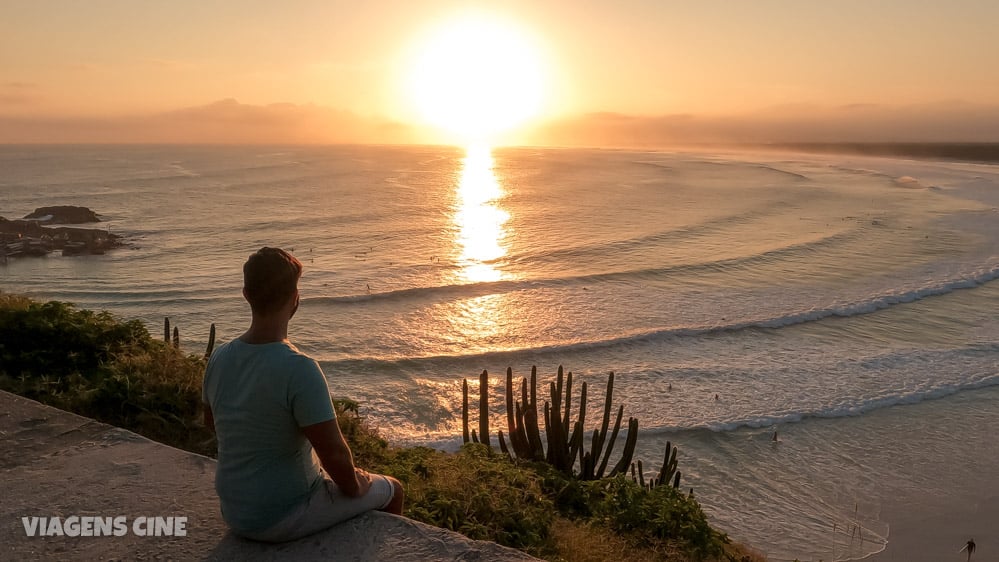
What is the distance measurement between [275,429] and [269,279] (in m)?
0.75

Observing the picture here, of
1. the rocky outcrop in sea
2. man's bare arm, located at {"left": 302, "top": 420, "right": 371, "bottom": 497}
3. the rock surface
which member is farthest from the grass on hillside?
the rock surface

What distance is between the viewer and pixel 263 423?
10.9ft

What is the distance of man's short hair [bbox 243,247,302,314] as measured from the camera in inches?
124

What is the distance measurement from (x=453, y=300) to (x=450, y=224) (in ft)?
72.4

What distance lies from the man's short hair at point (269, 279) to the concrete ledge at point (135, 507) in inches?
54.1

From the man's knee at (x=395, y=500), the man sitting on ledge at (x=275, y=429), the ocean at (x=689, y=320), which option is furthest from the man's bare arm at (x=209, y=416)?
the ocean at (x=689, y=320)

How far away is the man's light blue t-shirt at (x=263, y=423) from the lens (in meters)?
3.22

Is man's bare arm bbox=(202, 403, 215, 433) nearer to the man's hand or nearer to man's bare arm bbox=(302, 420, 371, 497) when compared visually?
man's bare arm bbox=(302, 420, 371, 497)

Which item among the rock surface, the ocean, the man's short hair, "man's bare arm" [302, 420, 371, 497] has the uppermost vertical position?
the man's short hair

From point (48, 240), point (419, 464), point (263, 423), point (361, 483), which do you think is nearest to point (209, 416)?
point (263, 423)

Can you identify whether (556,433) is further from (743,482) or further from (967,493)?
(967,493)

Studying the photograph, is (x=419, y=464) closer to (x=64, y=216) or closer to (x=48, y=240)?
(x=48, y=240)

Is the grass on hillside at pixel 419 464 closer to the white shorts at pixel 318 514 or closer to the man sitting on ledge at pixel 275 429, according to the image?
the white shorts at pixel 318 514

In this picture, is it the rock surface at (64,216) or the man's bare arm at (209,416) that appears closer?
the man's bare arm at (209,416)
